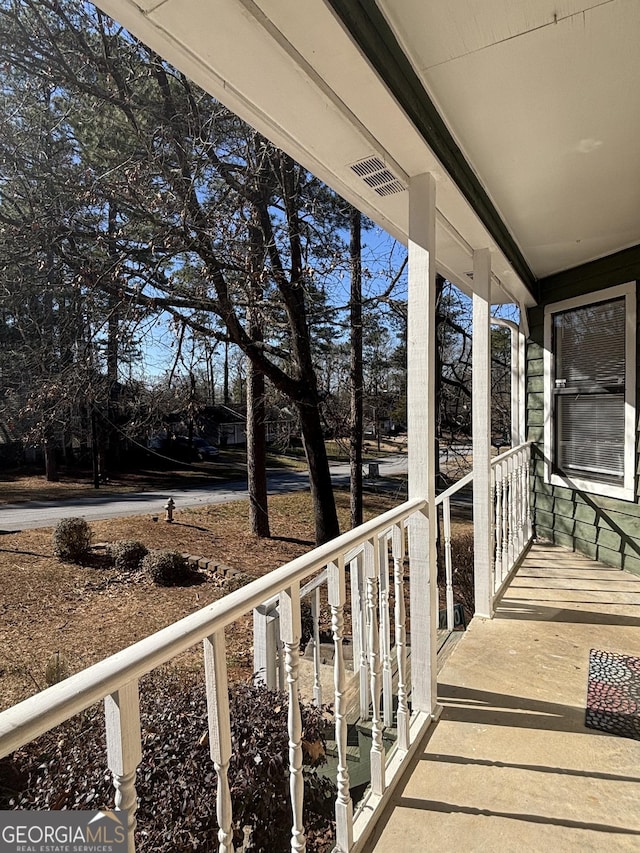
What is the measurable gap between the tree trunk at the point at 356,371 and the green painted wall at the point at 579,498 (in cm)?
435

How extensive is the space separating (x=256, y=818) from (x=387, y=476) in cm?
1080

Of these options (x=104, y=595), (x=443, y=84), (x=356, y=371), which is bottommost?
(x=104, y=595)

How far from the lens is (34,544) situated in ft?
28.8

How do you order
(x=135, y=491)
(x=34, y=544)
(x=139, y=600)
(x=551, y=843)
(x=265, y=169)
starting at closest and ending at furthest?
(x=551, y=843)
(x=265, y=169)
(x=139, y=600)
(x=34, y=544)
(x=135, y=491)

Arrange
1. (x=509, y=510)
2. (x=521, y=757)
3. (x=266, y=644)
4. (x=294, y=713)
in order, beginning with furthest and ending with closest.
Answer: (x=509, y=510) < (x=266, y=644) < (x=521, y=757) < (x=294, y=713)

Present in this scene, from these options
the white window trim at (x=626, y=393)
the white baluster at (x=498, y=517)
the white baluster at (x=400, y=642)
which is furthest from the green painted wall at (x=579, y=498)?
the white baluster at (x=400, y=642)

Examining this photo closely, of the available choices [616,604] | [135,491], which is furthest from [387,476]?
[616,604]

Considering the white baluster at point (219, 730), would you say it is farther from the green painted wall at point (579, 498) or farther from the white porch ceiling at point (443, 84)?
the green painted wall at point (579, 498)

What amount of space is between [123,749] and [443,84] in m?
1.96

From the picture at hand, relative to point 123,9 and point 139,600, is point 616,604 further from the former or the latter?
point 139,600

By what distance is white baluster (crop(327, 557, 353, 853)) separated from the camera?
1.31 metres

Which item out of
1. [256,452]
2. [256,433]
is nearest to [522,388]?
[256,433]

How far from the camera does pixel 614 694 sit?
82.9 inches

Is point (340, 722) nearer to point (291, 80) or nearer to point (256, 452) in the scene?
point (291, 80)
